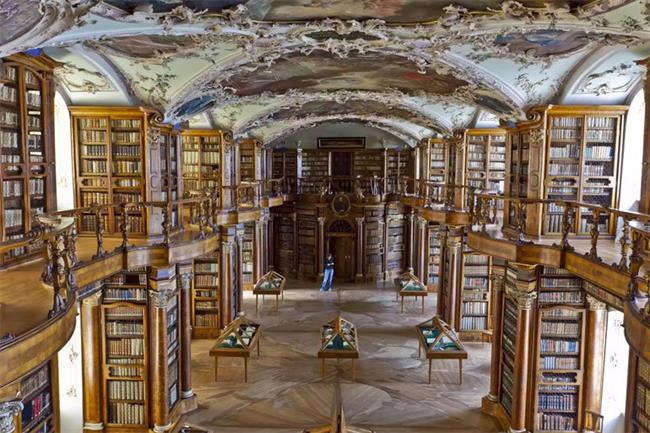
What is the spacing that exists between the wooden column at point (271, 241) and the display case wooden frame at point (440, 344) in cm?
1077

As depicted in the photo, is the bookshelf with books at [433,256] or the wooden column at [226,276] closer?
the wooden column at [226,276]

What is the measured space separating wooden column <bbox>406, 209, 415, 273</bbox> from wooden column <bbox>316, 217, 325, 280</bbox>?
3.42m

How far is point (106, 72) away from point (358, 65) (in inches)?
174

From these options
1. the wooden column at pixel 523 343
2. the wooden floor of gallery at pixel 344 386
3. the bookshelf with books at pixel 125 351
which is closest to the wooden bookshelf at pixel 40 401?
the bookshelf with books at pixel 125 351

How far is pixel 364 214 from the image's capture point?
20312 millimetres

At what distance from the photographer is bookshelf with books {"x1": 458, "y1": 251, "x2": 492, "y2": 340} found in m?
13.3

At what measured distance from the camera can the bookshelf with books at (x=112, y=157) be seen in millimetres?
9180

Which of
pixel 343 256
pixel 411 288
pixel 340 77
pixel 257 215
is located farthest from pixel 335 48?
pixel 343 256

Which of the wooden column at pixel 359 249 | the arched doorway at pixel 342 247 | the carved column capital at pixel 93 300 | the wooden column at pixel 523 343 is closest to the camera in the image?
the carved column capital at pixel 93 300

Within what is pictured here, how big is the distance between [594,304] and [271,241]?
14850 millimetres

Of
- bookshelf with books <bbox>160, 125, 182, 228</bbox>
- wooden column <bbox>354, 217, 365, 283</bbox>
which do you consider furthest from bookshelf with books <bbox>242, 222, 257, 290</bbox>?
bookshelf with books <bbox>160, 125, 182, 228</bbox>

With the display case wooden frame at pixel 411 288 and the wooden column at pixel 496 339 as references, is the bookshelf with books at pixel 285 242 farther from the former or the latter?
the wooden column at pixel 496 339

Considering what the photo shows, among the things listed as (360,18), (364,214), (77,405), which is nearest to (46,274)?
(360,18)

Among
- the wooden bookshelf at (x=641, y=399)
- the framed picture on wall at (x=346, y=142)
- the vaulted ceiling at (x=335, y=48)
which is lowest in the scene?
the wooden bookshelf at (x=641, y=399)
